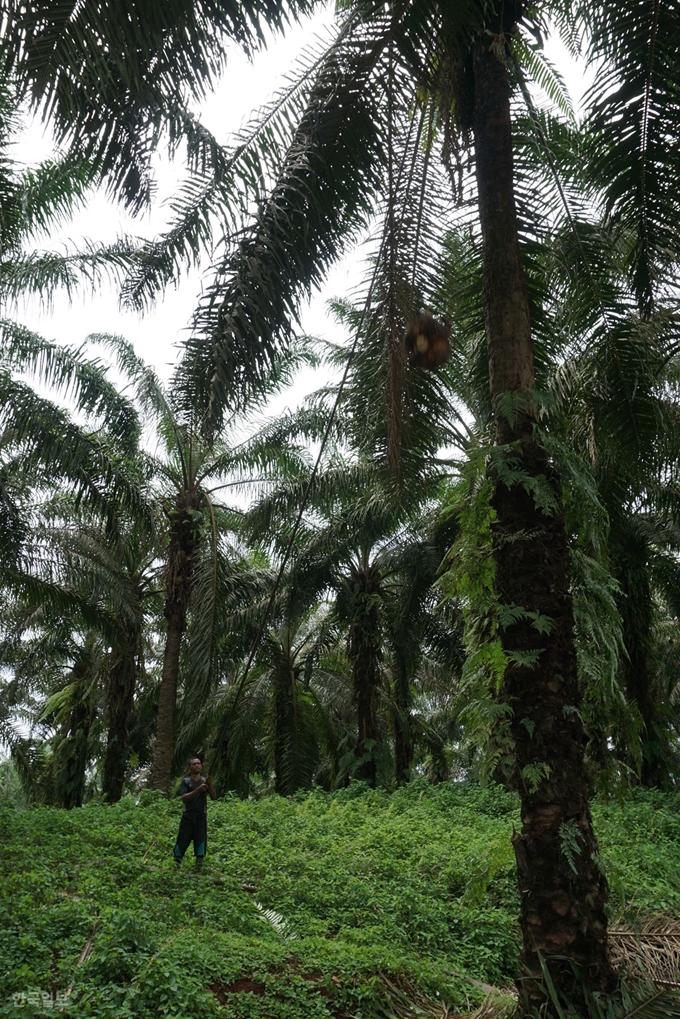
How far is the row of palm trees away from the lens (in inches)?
175

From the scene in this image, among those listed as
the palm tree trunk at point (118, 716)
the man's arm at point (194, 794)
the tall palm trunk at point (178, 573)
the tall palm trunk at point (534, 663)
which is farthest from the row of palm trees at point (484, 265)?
the palm tree trunk at point (118, 716)

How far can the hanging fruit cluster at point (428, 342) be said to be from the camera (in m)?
5.69

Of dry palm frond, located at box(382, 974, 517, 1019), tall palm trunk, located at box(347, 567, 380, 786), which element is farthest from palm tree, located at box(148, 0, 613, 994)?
tall palm trunk, located at box(347, 567, 380, 786)

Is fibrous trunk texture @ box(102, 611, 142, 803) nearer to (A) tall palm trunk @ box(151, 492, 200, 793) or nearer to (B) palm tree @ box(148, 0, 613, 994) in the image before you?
(A) tall palm trunk @ box(151, 492, 200, 793)

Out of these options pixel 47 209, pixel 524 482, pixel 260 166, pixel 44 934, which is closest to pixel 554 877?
pixel 524 482

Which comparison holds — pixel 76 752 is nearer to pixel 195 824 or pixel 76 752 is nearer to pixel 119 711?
pixel 119 711

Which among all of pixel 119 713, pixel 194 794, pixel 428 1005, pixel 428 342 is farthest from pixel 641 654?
pixel 428 342

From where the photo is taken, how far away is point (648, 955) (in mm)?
5215

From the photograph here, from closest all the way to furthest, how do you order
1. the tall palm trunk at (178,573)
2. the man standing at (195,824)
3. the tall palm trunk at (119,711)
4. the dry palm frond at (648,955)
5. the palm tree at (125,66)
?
the palm tree at (125,66)
the dry palm frond at (648,955)
the man standing at (195,824)
the tall palm trunk at (178,573)
the tall palm trunk at (119,711)

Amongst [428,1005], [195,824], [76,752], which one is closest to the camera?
[428,1005]

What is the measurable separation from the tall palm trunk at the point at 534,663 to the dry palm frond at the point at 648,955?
0.70 meters

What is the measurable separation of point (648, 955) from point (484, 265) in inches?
171

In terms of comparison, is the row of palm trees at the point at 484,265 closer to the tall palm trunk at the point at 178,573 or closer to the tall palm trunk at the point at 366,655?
the tall palm trunk at the point at 178,573

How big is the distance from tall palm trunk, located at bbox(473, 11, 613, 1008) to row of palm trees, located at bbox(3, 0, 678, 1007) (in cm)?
1
